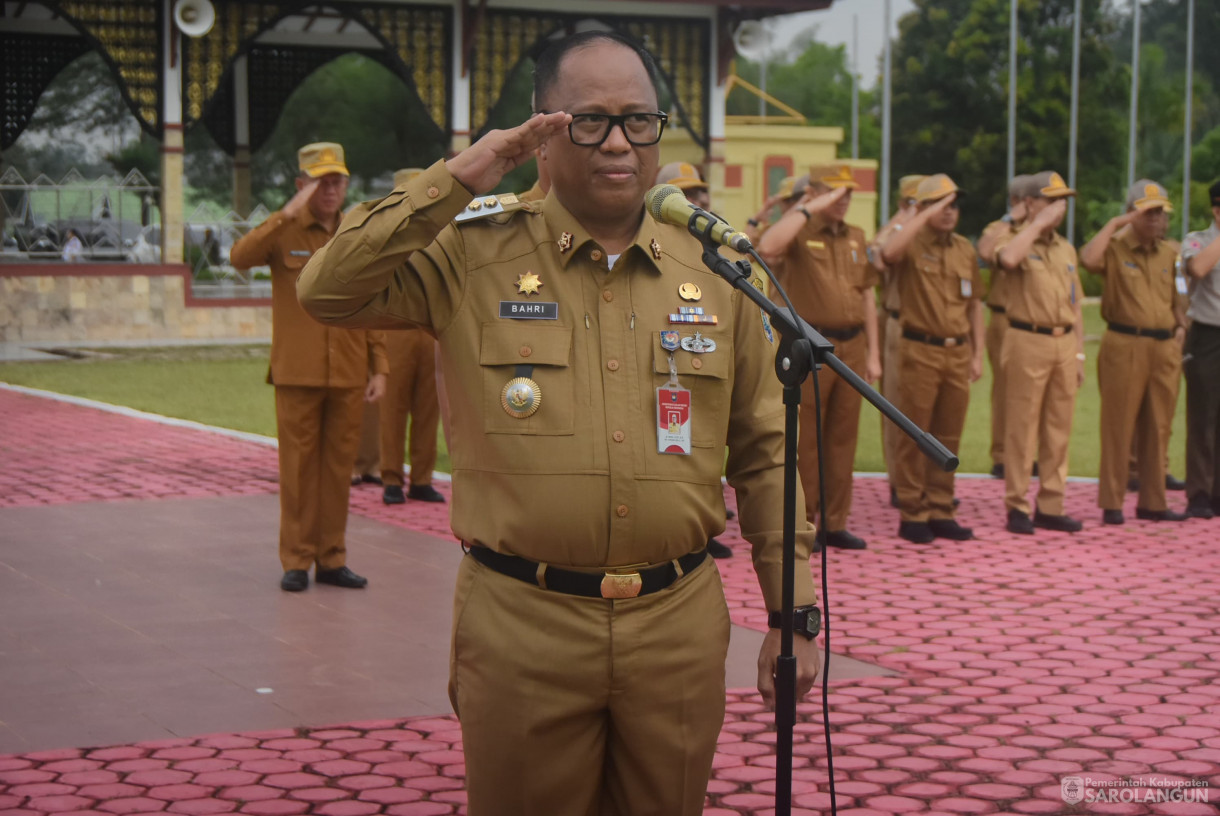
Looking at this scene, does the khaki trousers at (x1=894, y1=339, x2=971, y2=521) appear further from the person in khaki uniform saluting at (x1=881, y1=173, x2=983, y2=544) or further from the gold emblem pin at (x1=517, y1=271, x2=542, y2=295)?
the gold emblem pin at (x1=517, y1=271, x2=542, y2=295)

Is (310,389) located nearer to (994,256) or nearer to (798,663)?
(994,256)

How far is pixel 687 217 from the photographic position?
2791 millimetres

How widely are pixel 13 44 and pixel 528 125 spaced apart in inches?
1098

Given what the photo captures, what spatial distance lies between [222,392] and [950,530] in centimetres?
1087

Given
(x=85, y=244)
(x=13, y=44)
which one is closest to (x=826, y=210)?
(x=85, y=244)

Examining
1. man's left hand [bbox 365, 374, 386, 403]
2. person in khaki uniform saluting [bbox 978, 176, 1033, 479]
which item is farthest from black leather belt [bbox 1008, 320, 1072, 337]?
man's left hand [bbox 365, 374, 386, 403]

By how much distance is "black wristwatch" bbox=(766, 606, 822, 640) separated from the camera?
294cm

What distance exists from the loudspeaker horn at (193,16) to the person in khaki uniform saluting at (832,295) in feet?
58.1

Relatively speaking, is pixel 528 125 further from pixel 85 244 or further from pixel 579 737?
pixel 85 244

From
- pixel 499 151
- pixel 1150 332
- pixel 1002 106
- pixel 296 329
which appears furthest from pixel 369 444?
pixel 1002 106

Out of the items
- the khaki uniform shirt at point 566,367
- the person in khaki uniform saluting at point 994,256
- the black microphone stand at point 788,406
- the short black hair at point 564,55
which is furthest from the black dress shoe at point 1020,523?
the short black hair at point 564,55

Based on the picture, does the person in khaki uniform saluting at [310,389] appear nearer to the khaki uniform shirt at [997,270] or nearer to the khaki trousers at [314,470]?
the khaki trousers at [314,470]

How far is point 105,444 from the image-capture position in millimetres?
12969

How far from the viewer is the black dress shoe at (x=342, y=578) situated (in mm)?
7621
